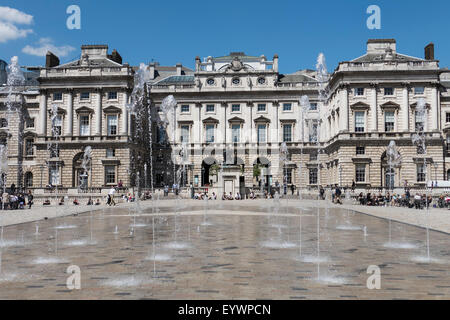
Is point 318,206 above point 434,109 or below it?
below

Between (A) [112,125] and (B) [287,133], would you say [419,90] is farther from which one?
(A) [112,125]

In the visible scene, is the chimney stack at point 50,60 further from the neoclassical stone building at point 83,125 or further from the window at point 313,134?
the window at point 313,134

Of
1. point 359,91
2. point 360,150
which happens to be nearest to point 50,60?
point 359,91

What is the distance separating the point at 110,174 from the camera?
5378 centimetres

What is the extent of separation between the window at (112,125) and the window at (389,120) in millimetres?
34986

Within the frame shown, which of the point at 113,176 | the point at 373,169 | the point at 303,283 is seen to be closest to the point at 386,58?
the point at 373,169

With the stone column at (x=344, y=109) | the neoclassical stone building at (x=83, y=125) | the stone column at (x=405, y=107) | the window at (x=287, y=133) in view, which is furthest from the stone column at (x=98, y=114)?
the stone column at (x=405, y=107)

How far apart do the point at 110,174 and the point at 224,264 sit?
4684 centimetres

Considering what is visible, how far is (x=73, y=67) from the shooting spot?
55125 millimetres

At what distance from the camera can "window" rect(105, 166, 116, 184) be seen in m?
53.6

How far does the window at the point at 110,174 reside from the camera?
53.6 metres

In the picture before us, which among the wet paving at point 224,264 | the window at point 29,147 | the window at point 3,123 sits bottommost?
the wet paving at point 224,264

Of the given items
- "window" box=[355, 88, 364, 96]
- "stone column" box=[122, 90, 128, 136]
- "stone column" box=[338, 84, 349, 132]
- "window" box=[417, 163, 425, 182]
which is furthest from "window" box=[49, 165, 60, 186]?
A: "window" box=[417, 163, 425, 182]
